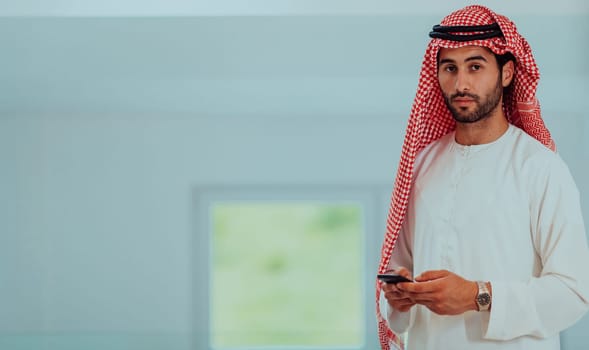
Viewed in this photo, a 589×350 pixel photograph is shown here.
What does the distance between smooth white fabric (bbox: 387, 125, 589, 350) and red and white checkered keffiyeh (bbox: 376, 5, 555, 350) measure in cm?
4

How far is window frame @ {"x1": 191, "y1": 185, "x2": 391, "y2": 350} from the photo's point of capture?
5219 mm

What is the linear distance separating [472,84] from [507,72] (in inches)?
4.0

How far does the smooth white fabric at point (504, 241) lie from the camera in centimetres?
165

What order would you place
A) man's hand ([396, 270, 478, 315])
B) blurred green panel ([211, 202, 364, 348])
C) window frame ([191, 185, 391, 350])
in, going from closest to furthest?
man's hand ([396, 270, 478, 315]) < window frame ([191, 185, 391, 350]) < blurred green panel ([211, 202, 364, 348])

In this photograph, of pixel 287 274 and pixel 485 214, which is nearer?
pixel 485 214

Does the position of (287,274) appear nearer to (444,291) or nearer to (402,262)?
(402,262)

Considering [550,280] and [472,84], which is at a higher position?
[472,84]

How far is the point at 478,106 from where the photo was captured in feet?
5.60

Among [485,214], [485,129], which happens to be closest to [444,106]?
[485,129]

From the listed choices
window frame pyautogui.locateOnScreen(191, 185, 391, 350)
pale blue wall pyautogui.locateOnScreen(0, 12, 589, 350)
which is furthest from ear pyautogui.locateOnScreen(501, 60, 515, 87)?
window frame pyautogui.locateOnScreen(191, 185, 391, 350)

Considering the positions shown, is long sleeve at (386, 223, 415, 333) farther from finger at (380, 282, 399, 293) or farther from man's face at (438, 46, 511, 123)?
man's face at (438, 46, 511, 123)

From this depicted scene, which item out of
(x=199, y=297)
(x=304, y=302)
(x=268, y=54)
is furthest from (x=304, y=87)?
(x=304, y=302)

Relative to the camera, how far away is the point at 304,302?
588cm

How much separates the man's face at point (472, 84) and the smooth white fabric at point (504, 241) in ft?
0.29
